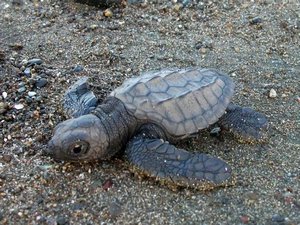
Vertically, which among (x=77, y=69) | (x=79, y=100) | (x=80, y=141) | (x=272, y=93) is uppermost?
(x=80, y=141)

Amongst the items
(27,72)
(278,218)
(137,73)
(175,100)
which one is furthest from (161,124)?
(27,72)

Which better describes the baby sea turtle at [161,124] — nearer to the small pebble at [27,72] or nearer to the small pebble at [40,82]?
the small pebble at [40,82]

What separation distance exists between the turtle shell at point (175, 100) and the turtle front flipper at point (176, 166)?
0.51 feet

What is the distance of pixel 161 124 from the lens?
2832 millimetres

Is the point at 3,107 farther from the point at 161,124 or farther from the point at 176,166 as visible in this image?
the point at 176,166

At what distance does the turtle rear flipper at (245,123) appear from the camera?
306 centimetres

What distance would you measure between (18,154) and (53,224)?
0.61 m

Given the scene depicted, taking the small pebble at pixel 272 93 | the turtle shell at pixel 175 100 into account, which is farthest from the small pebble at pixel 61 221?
the small pebble at pixel 272 93

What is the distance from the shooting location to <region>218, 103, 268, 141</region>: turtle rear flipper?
121 inches

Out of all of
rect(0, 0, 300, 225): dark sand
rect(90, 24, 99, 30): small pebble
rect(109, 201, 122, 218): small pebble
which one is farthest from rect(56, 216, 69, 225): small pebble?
rect(90, 24, 99, 30): small pebble

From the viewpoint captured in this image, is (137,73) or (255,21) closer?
(137,73)

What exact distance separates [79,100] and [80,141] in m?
0.58

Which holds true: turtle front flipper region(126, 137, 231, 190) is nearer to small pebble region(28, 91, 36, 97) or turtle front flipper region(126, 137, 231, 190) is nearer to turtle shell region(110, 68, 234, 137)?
turtle shell region(110, 68, 234, 137)

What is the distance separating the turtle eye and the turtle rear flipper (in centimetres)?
90
